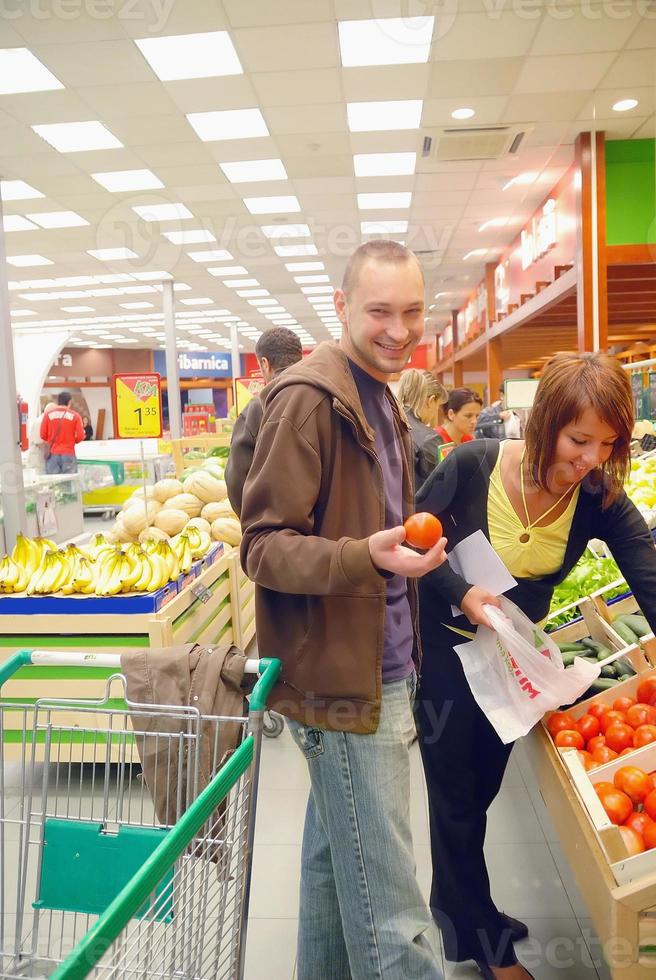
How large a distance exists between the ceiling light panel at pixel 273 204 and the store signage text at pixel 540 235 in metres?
2.96

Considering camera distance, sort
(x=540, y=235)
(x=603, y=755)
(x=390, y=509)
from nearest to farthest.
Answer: (x=390, y=509) < (x=603, y=755) < (x=540, y=235)

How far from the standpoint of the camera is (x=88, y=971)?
804 mm

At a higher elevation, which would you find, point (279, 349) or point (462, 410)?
point (279, 349)

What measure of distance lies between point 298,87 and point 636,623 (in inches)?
195

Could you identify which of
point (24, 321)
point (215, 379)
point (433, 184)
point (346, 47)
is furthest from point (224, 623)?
point (215, 379)

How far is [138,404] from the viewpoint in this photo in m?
5.84

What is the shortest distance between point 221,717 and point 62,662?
0.42m

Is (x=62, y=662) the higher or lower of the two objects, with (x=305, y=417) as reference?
lower

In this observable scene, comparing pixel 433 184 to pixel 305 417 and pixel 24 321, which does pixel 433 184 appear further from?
pixel 24 321

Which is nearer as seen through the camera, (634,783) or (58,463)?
(634,783)

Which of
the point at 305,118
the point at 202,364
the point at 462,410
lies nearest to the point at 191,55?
the point at 305,118

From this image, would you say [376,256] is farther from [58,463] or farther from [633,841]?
[58,463]

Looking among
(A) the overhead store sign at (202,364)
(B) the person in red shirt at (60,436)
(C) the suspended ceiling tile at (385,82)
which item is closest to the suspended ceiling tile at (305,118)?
(C) the suspended ceiling tile at (385,82)

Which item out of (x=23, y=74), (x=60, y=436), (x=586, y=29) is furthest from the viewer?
(x=60, y=436)
